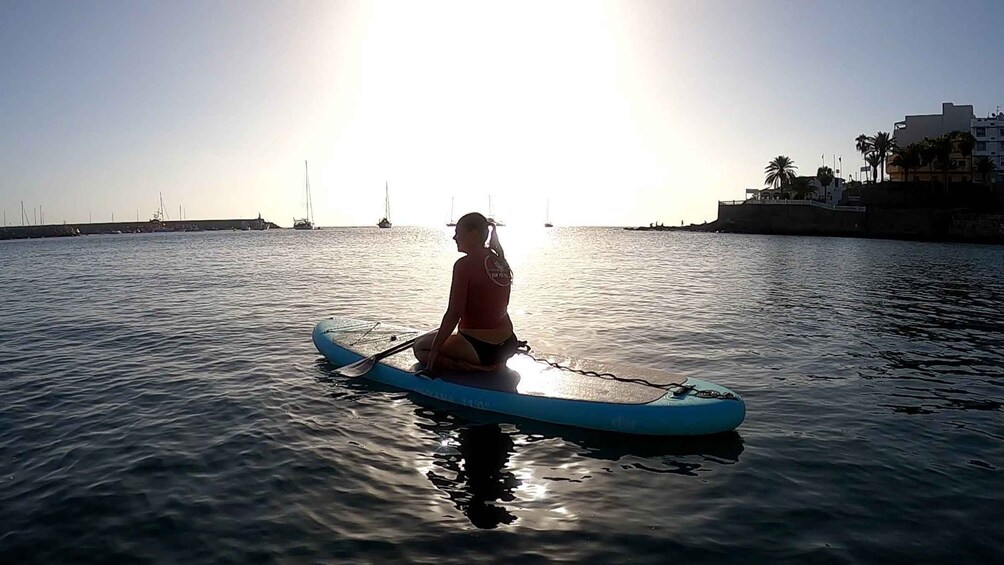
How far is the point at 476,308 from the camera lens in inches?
327

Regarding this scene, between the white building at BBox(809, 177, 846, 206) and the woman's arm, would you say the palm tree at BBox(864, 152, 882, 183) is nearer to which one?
the white building at BBox(809, 177, 846, 206)

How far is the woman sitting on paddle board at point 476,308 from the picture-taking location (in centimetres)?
793

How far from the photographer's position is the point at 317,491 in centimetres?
636

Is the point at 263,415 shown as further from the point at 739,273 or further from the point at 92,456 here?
the point at 739,273

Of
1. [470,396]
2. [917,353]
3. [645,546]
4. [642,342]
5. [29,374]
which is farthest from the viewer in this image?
[642,342]

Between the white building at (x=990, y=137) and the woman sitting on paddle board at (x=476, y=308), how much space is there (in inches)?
4692

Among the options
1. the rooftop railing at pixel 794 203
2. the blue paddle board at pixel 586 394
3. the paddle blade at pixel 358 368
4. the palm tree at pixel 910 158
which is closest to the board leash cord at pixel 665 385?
the blue paddle board at pixel 586 394

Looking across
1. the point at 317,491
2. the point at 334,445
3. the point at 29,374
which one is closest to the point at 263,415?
the point at 334,445

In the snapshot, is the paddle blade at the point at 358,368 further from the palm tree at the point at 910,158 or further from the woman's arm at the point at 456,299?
the palm tree at the point at 910,158

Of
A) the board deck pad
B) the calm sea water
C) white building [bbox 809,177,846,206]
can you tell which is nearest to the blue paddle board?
the board deck pad

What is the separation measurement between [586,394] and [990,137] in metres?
123

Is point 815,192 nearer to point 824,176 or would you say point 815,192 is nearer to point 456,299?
point 824,176

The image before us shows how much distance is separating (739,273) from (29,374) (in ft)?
102

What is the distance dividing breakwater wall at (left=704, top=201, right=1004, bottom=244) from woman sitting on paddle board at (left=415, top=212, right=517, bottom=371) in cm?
8172
